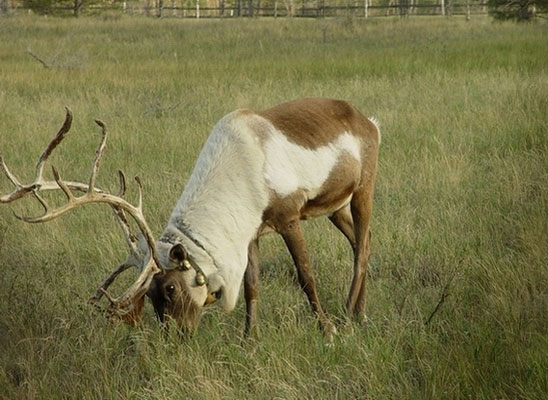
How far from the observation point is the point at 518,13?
3200 centimetres

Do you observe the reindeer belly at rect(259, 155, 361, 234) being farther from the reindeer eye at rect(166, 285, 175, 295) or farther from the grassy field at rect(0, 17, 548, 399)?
the reindeer eye at rect(166, 285, 175, 295)

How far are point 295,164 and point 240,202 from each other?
18.1 inches

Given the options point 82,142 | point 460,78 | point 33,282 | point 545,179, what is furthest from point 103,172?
point 460,78

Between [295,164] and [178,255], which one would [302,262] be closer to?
[295,164]

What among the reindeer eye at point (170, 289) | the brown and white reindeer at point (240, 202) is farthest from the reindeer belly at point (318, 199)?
the reindeer eye at point (170, 289)

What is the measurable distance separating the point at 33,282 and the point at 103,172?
3.28m

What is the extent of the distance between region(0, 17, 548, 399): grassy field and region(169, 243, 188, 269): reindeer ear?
0.41 meters

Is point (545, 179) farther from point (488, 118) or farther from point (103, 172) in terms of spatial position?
point (103, 172)

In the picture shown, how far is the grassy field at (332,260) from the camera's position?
4.29 metres

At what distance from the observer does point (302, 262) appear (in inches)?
198

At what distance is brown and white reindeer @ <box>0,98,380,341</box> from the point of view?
4.43m

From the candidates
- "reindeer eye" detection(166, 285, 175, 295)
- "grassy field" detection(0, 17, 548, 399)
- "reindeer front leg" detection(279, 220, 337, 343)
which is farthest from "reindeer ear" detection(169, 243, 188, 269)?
"reindeer front leg" detection(279, 220, 337, 343)

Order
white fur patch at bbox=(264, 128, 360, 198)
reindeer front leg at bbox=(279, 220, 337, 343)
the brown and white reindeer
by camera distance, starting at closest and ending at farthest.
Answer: the brown and white reindeer
white fur patch at bbox=(264, 128, 360, 198)
reindeer front leg at bbox=(279, 220, 337, 343)

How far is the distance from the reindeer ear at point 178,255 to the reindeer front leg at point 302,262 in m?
0.72
